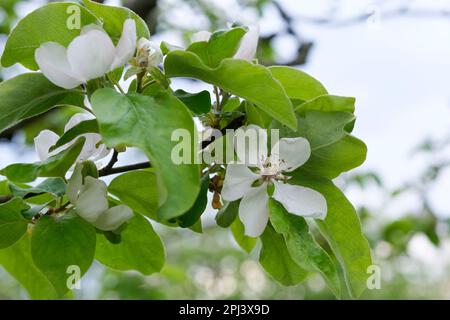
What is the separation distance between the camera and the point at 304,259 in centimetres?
60

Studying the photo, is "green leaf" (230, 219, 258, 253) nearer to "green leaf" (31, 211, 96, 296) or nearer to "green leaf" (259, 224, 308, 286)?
"green leaf" (259, 224, 308, 286)

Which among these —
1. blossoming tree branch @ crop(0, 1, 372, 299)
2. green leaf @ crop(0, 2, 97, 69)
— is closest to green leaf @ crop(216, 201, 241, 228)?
blossoming tree branch @ crop(0, 1, 372, 299)

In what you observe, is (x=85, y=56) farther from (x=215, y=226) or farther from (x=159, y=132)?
(x=215, y=226)

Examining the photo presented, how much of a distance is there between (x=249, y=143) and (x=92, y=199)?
15 centimetres

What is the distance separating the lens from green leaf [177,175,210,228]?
0.62m

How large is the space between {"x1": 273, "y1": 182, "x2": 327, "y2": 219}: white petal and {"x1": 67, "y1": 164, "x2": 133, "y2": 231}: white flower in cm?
14

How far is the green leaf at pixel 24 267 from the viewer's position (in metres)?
0.85

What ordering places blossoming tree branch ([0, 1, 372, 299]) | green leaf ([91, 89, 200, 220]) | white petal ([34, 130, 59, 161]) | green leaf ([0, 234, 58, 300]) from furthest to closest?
green leaf ([0, 234, 58, 300]) → white petal ([34, 130, 59, 161]) → blossoming tree branch ([0, 1, 372, 299]) → green leaf ([91, 89, 200, 220])

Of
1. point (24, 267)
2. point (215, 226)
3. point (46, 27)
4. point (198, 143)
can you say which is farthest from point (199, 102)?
point (215, 226)

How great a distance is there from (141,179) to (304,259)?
0.20 m

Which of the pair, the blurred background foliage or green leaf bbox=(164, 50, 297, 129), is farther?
the blurred background foliage

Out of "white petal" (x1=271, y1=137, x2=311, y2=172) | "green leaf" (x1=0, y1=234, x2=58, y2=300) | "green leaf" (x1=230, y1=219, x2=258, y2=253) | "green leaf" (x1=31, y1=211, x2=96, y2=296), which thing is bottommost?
"green leaf" (x1=0, y1=234, x2=58, y2=300)

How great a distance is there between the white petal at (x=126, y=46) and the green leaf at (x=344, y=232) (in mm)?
193

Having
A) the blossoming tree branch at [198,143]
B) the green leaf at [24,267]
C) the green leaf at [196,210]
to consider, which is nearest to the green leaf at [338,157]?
the blossoming tree branch at [198,143]
